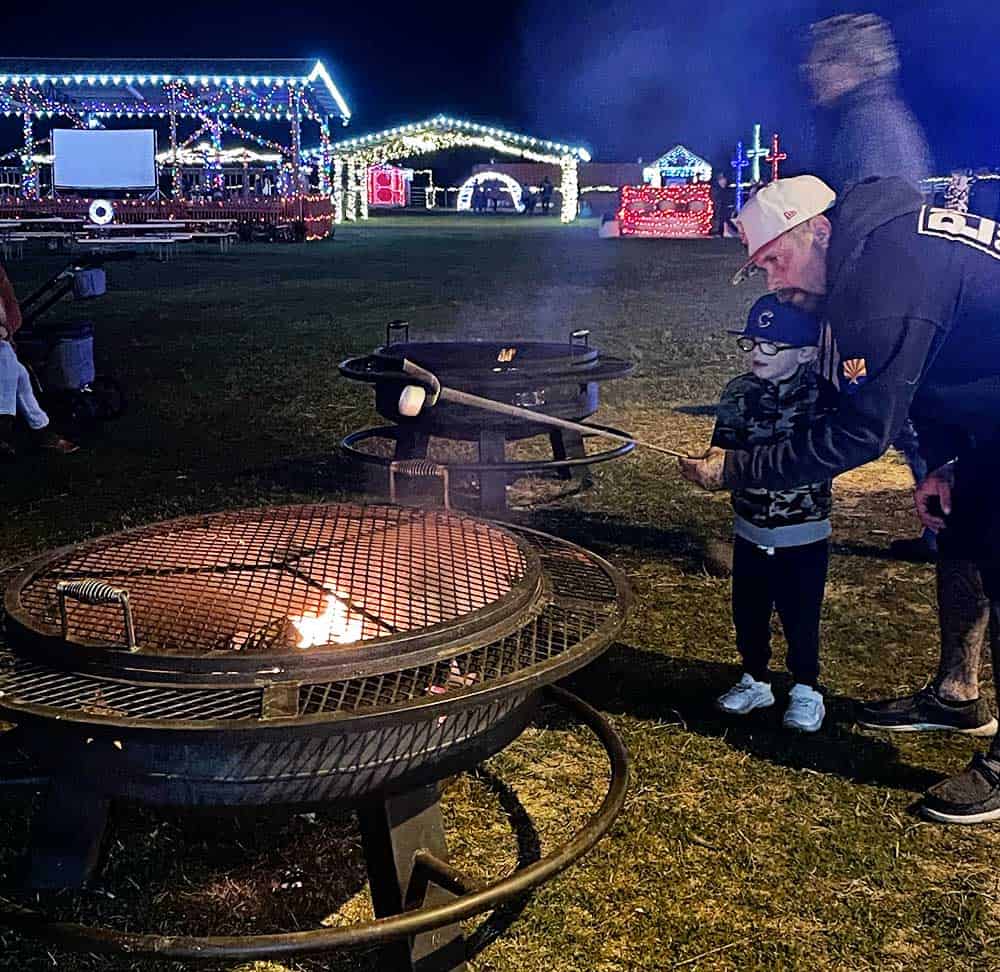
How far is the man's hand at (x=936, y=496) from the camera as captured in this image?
2.96 meters

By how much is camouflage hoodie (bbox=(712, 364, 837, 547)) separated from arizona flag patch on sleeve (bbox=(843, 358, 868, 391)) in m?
0.41

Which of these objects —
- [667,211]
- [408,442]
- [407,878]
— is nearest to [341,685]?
[407,878]

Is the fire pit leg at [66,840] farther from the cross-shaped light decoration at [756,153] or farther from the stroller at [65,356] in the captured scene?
the cross-shaped light decoration at [756,153]

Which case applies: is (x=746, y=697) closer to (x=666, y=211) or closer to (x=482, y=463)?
(x=482, y=463)

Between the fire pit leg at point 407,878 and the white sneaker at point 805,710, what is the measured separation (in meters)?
1.44

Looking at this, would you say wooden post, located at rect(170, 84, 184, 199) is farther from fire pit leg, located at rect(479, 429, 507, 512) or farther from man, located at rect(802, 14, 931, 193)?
man, located at rect(802, 14, 931, 193)

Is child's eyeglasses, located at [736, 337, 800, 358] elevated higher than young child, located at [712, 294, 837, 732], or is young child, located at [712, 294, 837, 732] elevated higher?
child's eyeglasses, located at [736, 337, 800, 358]

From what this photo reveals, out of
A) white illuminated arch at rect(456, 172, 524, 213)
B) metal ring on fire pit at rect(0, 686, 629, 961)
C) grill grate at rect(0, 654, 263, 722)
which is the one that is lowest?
metal ring on fire pit at rect(0, 686, 629, 961)

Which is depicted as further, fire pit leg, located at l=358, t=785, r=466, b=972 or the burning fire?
fire pit leg, located at l=358, t=785, r=466, b=972

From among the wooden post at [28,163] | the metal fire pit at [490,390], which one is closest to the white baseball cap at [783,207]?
the metal fire pit at [490,390]

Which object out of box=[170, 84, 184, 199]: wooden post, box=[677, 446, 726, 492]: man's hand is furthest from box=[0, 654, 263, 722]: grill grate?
box=[170, 84, 184, 199]: wooden post

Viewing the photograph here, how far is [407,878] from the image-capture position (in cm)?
214

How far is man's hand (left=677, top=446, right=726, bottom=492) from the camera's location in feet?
9.41

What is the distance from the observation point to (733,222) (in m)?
2.95
